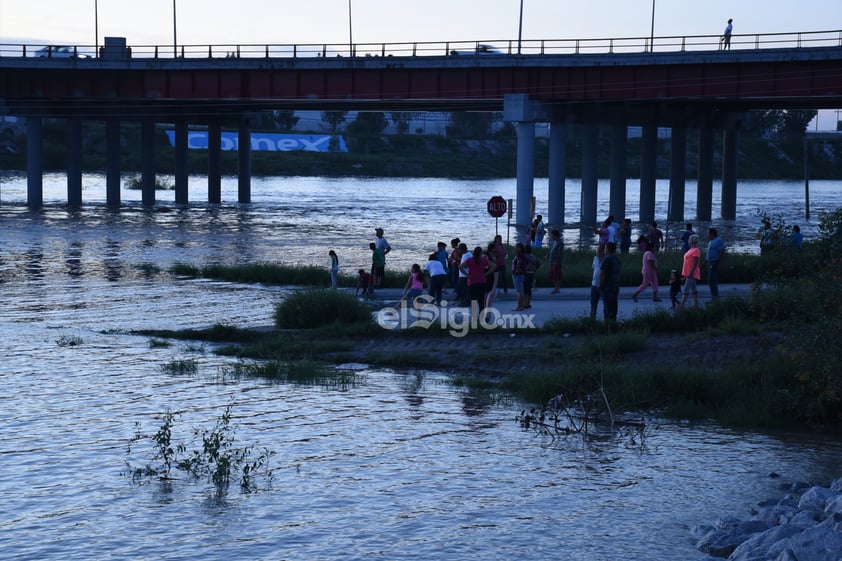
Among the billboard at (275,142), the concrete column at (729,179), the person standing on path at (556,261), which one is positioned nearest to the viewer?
the person standing on path at (556,261)

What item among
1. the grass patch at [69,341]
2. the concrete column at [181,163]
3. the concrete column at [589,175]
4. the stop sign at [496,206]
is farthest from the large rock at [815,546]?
the concrete column at [181,163]

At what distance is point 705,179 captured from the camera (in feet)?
271

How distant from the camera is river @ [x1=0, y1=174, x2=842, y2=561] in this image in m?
13.1

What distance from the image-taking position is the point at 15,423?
18031mm

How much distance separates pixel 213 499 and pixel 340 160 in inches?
6118

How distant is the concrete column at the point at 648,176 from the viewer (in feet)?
254

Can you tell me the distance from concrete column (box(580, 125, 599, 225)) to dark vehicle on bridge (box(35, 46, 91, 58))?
3080 centimetres

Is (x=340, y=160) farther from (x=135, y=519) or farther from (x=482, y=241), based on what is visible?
(x=135, y=519)

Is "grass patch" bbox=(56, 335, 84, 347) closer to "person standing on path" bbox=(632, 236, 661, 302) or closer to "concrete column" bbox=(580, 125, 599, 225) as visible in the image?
"person standing on path" bbox=(632, 236, 661, 302)

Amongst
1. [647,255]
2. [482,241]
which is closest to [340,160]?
[482,241]

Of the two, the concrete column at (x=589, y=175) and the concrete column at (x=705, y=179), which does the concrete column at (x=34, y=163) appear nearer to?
the concrete column at (x=589, y=175)

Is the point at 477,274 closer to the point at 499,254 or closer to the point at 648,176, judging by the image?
the point at 499,254

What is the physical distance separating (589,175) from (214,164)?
3532 cm

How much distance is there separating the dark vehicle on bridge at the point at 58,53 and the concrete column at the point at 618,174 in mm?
32558
